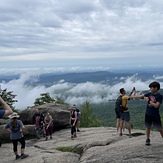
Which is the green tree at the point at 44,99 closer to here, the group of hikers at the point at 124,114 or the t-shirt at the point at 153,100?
the group of hikers at the point at 124,114

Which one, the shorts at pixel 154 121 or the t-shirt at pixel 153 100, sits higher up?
the t-shirt at pixel 153 100

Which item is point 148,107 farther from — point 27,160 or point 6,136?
point 6,136

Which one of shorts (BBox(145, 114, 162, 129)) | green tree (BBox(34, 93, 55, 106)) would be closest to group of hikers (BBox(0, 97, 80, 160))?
shorts (BBox(145, 114, 162, 129))

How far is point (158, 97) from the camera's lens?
1045cm

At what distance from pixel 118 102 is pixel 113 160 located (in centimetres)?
490

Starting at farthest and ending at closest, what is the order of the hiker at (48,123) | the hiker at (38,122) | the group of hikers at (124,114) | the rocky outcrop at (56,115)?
the rocky outcrop at (56,115) < the hiker at (38,122) < the hiker at (48,123) < the group of hikers at (124,114)

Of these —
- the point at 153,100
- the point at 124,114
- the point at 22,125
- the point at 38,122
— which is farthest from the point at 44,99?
the point at 153,100

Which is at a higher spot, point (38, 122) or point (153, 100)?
point (153, 100)

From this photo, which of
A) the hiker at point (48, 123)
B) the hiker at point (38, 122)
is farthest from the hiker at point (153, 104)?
the hiker at point (38, 122)

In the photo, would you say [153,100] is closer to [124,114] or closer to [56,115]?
[124,114]

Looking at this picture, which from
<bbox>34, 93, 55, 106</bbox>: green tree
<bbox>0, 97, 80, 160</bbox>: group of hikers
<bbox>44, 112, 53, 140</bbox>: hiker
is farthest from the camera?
<bbox>34, 93, 55, 106</bbox>: green tree

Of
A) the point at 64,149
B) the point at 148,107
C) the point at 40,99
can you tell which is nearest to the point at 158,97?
the point at 148,107

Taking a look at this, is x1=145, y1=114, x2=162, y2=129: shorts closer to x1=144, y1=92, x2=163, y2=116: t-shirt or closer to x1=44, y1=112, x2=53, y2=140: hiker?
x1=144, y1=92, x2=163, y2=116: t-shirt

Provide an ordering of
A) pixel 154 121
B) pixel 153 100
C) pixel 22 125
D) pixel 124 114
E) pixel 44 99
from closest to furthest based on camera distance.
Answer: pixel 153 100 → pixel 154 121 → pixel 22 125 → pixel 124 114 → pixel 44 99
